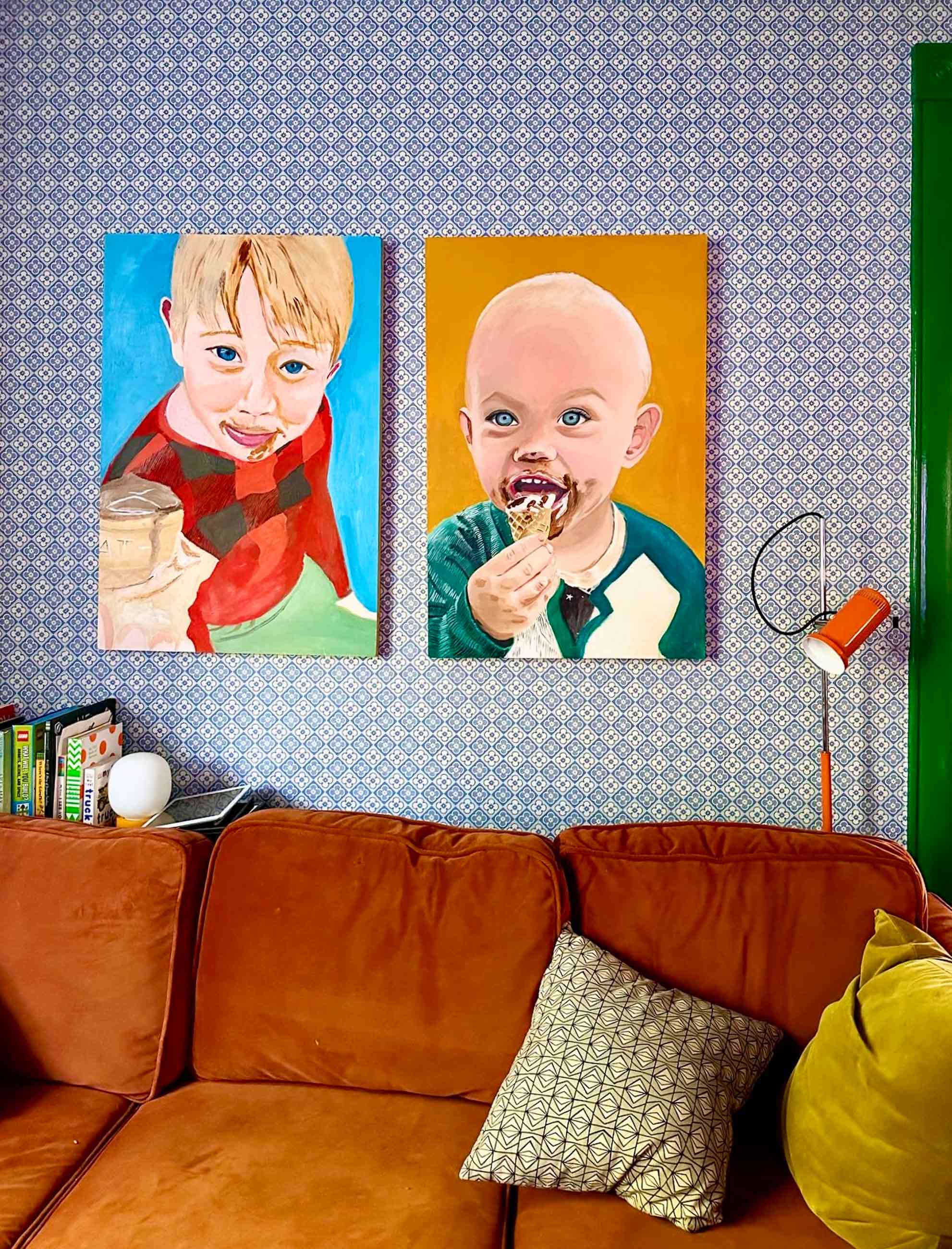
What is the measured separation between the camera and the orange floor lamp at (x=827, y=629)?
173cm

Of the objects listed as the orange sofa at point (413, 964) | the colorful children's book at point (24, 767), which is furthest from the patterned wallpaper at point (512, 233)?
the orange sofa at point (413, 964)

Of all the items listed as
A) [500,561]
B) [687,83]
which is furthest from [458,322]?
[687,83]

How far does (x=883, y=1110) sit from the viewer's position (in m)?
1.21

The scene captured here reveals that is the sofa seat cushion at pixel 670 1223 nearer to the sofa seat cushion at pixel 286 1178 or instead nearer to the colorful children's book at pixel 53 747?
the sofa seat cushion at pixel 286 1178

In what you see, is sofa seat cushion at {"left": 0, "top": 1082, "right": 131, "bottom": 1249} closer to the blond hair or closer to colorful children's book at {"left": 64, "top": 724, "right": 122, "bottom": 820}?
colorful children's book at {"left": 64, "top": 724, "right": 122, "bottom": 820}

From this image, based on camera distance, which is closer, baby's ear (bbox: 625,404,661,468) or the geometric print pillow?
the geometric print pillow

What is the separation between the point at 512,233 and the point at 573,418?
45cm

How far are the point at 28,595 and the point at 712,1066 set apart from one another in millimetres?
1787

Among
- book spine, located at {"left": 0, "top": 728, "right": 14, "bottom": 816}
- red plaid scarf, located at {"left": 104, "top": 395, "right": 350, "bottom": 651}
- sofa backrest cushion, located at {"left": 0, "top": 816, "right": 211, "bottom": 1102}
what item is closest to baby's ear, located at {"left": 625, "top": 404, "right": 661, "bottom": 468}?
red plaid scarf, located at {"left": 104, "top": 395, "right": 350, "bottom": 651}

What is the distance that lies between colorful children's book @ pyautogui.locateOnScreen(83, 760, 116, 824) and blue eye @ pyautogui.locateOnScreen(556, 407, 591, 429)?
1.29 m

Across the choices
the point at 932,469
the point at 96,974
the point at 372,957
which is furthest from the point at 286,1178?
the point at 932,469

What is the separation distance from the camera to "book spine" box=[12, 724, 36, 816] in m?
1.89

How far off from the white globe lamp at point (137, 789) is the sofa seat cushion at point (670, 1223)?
109 centimetres

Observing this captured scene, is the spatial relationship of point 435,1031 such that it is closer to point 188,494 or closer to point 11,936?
point 11,936
